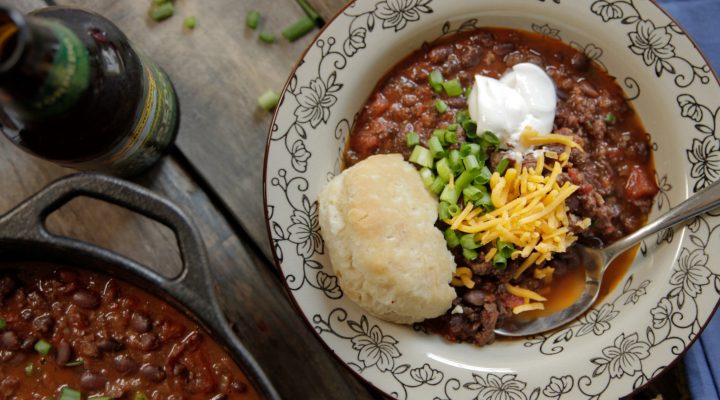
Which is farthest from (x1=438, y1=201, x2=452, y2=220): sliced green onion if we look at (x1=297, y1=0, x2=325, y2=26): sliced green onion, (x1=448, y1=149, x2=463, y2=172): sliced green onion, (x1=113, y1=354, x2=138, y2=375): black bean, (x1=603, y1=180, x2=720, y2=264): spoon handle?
(x1=113, y1=354, x2=138, y2=375): black bean

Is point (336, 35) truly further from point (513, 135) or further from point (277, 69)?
point (513, 135)

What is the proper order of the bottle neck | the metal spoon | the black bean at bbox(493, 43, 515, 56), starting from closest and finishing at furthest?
the bottle neck < the metal spoon < the black bean at bbox(493, 43, 515, 56)

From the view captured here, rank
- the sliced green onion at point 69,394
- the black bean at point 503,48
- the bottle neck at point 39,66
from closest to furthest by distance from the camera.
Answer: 1. the bottle neck at point 39,66
2. the sliced green onion at point 69,394
3. the black bean at point 503,48

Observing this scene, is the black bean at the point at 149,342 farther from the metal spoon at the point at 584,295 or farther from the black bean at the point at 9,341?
the metal spoon at the point at 584,295

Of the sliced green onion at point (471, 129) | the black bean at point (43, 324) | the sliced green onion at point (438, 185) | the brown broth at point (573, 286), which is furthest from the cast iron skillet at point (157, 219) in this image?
the brown broth at point (573, 286)

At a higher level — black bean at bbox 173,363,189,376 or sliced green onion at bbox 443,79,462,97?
sliced green onion at bbox 443,79,462,97

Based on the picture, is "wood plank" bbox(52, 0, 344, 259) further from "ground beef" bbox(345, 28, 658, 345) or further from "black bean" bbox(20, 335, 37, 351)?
"black bean" bbox(20, 335, 37, 351)
